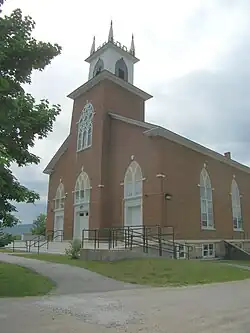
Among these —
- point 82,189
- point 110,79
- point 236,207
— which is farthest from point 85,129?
point 236,207

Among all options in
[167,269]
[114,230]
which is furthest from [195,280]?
[114,230]

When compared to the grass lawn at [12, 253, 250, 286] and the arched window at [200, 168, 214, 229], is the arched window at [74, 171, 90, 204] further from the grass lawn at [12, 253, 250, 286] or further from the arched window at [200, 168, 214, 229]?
the grass lawn at [12, 253, 250, 286]

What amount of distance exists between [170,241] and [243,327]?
1487cm

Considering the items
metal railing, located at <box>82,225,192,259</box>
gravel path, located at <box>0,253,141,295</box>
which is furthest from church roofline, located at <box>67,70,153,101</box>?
gravel path, located at <box>0,253,141,295</box>

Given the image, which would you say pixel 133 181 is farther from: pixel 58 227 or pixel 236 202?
pixel 236 202

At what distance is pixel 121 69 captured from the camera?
107ft

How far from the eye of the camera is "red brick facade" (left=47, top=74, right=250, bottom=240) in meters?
23.1

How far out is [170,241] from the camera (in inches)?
832

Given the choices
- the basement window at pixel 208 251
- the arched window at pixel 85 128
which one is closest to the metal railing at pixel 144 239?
the basement window at pixel 208 251

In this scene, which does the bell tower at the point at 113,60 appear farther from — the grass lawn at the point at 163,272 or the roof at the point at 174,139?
the grass lawn at the point at 163,272

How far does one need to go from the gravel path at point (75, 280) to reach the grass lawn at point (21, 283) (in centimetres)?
38

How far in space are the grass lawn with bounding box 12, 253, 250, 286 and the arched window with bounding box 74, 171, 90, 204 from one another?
36.7 ft

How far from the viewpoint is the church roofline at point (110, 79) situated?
2869cm

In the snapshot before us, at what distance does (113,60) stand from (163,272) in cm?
2248
